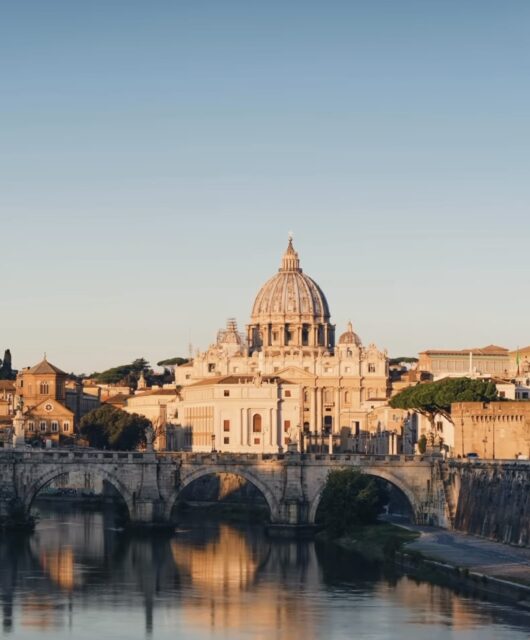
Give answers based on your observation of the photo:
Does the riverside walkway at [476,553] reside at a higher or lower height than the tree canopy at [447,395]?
lower

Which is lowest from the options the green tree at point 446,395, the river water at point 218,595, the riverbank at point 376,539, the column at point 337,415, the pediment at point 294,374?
the river water at point 218,595

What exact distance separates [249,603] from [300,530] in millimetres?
26602

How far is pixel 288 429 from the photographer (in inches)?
6334

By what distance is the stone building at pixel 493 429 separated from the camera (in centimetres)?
10250

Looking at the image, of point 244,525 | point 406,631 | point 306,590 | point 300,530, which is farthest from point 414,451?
point 406,631

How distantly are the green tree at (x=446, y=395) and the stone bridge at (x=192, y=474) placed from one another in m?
14.8

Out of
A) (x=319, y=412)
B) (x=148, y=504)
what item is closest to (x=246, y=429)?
(x=319, y=412)

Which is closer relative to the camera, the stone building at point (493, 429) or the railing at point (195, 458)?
the stone building at point (493, 429)

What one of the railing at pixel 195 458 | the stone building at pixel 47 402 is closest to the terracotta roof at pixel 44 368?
the stone building at pixel 47 402

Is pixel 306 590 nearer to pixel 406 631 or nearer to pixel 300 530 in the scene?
pixel 406 631

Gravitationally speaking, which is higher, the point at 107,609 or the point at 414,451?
the point at 414,451

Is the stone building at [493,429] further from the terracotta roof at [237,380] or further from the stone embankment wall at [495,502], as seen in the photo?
the terracotta roof at [237,380]

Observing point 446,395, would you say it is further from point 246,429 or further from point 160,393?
point 160,393

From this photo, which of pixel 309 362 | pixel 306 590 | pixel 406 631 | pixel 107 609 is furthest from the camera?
pixel 309 362
